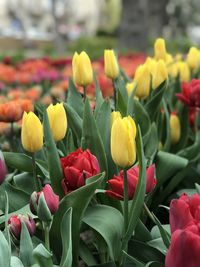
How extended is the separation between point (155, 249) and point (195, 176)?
0.74 metres

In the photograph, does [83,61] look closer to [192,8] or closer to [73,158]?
[73,158]

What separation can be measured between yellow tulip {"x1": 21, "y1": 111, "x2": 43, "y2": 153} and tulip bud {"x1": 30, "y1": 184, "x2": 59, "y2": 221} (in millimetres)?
227

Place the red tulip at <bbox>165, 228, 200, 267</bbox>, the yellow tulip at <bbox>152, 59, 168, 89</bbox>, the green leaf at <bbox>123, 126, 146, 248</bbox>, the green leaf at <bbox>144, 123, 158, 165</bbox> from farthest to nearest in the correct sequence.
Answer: the yellow tulip at <bbox>152, 59, 168, 89</bbox>
the green leaf at <bbox>144, 123, 158, 165</bbox>
the green leaf at <bbox>123, 126, 146, 248</bbox>
the red tulip at <bbox>165, 228, 200, 267</bbox>

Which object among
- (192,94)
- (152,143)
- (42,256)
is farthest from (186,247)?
(192,94)

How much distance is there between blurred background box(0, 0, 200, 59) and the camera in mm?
Result: 12117

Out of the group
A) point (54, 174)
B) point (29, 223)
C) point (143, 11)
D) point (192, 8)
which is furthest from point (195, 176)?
point (192, 8)

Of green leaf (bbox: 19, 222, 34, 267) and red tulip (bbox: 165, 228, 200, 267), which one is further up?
red tulip (bbox: 165, 228, 200, 267)

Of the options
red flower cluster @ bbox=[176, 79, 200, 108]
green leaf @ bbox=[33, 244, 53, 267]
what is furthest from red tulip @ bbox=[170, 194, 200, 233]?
red flower cluster @ bbox=[176, 79, 200, 108]

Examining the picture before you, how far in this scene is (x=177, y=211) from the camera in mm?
1249

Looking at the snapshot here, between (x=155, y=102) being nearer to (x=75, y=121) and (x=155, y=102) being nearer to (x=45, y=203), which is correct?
(x=75, y=121)

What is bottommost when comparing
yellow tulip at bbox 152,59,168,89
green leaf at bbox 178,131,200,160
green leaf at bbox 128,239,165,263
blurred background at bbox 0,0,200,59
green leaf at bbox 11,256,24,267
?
blurred background at bbox 0,0,200,59

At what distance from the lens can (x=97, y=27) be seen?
170ft

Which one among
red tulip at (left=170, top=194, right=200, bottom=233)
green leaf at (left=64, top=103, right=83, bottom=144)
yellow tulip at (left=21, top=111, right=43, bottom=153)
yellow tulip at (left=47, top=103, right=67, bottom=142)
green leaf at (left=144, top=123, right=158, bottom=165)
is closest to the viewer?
red tulip at (left=170, top=194, right=200, bottom=233)

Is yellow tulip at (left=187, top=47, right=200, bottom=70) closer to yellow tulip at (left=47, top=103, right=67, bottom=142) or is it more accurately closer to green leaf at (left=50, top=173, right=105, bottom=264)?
yellow tulip at (left=47, top=103, right=67, bottom=142)
